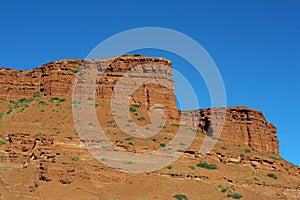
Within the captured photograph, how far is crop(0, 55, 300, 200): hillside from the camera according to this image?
116 feet

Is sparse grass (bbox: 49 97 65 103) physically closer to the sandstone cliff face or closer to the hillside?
the hillside

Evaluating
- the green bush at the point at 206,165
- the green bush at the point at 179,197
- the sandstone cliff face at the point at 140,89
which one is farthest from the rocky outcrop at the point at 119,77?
the green bush at the point at 179,197

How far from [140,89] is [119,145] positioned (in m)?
17.0

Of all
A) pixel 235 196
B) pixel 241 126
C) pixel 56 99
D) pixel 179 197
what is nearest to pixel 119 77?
pixel 56 99

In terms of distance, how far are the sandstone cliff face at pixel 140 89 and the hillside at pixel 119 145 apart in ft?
0.43

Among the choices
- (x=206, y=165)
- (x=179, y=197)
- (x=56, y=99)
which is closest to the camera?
(x=179, y=197)

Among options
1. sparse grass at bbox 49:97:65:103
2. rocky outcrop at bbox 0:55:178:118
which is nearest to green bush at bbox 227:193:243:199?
rocky outcrop at bbox 0:55:178:118

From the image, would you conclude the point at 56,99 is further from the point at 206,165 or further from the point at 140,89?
the point at 206,165

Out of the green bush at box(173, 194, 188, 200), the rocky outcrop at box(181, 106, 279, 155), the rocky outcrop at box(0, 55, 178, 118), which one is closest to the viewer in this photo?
the green bush at box(173, 194, 188, 200)

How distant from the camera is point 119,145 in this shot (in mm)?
42938

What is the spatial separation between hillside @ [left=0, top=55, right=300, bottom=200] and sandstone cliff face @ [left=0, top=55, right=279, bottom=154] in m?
0.13

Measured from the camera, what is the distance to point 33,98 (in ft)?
198

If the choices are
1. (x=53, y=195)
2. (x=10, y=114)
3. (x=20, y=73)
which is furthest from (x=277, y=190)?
(x=20, y=73)

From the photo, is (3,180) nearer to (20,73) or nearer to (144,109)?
(144,109)
